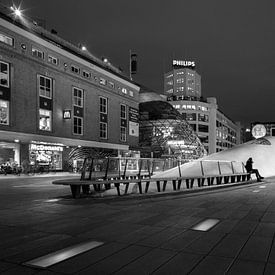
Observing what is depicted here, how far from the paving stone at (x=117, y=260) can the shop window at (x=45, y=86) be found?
3782 centimetres

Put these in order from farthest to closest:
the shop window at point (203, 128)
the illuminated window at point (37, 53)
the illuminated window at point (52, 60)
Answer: the shop window at point (203, 128) → the illuminated window at point (52, 60) → the illuminated window at point (37, 53)

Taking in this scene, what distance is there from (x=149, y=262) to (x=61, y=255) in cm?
144

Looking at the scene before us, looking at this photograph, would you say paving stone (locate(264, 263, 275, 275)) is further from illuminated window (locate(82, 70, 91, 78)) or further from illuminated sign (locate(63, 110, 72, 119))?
illuminated window (locate(82, 70, 91, 78))

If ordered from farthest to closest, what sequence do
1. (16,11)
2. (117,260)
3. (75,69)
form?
(16,11), (75,69), (117,260)

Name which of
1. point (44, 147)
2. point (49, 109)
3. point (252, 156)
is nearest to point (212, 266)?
point (252, 156)

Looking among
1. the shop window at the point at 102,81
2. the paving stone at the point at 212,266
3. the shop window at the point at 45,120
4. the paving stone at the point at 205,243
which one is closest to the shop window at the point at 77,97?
the shop window at the point at 102,81

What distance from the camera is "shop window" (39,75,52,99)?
4142 centimetres

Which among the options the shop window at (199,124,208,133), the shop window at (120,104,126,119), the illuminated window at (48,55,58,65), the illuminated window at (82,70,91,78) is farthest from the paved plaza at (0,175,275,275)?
the shop window at (199,124,208,133)

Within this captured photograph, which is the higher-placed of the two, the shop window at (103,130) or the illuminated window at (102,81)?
the illuminated window at (102,81)

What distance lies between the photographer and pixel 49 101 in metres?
42.5

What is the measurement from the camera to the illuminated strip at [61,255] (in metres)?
5.19

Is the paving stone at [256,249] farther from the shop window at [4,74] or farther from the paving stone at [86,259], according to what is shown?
the shop window at [4,74]

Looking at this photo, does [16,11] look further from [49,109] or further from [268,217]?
[268,217]

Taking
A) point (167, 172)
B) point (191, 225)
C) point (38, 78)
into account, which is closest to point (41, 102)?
point (38, 78)
